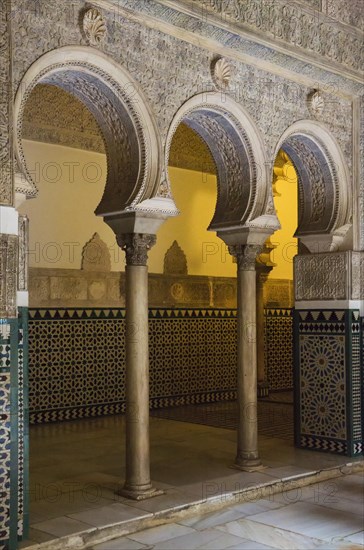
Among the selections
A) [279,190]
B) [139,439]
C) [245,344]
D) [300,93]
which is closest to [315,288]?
[245,344]

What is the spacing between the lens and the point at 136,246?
4.78 m

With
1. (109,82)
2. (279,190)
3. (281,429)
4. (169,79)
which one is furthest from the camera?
(279,190)

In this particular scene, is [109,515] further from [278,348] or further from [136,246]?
[278,348]

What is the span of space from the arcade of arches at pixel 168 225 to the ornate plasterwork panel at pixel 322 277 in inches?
0.5

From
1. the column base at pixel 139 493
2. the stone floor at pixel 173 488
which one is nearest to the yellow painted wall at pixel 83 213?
the stone floor at pixel 173 488

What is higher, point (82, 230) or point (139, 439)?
point (82, 230)

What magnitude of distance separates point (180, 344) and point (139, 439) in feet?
13.2

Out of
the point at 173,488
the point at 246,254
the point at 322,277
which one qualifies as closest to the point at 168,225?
the point at 322,277

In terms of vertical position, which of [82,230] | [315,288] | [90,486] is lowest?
[90,486]

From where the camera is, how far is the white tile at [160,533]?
4141 millimetres

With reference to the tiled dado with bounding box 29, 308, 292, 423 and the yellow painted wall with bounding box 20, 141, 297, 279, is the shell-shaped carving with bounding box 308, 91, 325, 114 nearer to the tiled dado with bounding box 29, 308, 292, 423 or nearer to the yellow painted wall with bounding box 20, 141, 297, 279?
the yellow painted wall with bounding box 20, 141, 297, 279

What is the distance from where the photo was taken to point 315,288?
626 centimetres

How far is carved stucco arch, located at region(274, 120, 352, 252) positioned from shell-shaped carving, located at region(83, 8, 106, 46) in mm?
2117

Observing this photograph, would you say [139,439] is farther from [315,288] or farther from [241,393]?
[315,288]
